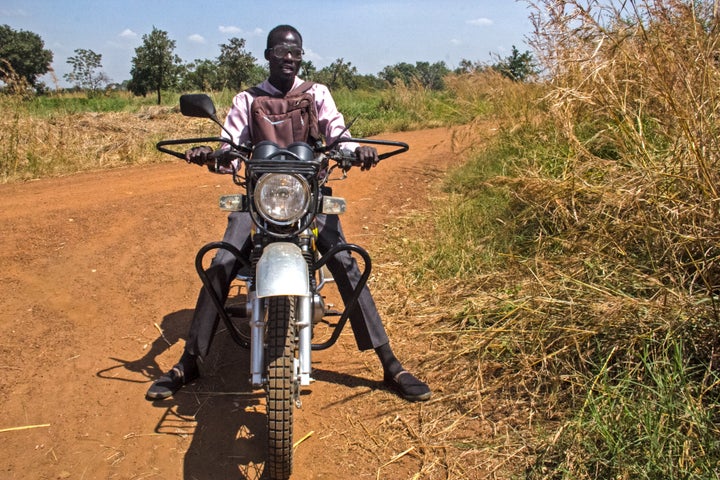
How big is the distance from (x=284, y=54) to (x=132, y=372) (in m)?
1.95

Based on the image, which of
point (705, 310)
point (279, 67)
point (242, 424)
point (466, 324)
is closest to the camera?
point (705, 310)

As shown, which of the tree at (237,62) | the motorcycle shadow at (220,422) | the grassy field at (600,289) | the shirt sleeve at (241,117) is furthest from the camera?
the tree at (237,62)

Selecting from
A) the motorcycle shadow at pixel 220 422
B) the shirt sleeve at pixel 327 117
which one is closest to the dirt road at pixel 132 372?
the motorcycle shadow at pixel 220 422

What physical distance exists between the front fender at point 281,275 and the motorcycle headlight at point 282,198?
0.13 meters

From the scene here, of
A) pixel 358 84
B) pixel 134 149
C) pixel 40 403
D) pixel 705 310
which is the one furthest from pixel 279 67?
pixel 358 84

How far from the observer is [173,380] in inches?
125

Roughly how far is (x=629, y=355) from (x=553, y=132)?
119 inches

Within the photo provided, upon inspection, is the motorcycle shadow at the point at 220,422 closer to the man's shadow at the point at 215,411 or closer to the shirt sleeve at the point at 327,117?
the man's shadow at the point at 215,411

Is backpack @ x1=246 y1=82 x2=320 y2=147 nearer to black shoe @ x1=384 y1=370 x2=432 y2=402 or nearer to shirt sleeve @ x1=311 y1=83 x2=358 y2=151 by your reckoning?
shirt sleeve @ x1=311 y1=83 x2=358 y2=151

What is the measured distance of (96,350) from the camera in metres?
3.64

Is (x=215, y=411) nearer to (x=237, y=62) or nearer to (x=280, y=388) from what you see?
(x=280, y=388)

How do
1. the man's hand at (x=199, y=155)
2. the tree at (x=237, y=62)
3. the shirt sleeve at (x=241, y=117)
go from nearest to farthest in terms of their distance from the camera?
the man's hand at (x=199, y=155) → the shirt sleeve at (x=241, y=117) → the tree at (x=237, y=62)

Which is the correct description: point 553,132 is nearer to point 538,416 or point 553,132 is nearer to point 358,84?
point 538,416

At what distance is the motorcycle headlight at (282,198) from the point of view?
2424mm
